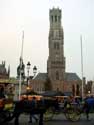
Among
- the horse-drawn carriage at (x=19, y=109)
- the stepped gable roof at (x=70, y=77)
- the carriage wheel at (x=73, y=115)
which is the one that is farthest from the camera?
the stepped gable roof at (x=70, y=77)

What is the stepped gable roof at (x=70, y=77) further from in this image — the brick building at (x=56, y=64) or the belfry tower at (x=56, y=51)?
the belfry tower at (x=56, y=51)

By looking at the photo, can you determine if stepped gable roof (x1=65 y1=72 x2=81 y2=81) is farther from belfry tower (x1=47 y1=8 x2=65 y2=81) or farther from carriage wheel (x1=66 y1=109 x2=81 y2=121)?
carriage wheel (x1=66 y1=109 x2=81 y2=121)

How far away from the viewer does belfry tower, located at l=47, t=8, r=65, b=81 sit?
565ft

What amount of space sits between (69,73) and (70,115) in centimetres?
16236

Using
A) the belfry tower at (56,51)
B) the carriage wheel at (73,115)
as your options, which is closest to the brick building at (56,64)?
the belfry tower at (56,51)

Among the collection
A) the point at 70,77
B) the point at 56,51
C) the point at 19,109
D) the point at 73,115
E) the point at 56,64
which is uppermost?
the point at 56,51

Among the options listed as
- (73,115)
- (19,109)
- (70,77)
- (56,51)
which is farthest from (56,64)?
(19,109)

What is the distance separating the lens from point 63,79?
17612 cm

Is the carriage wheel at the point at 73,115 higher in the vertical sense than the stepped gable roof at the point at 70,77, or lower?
lower

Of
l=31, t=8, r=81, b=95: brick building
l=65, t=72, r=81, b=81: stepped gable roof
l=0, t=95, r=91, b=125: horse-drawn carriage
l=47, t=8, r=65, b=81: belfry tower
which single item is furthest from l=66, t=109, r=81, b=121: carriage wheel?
l=65, t=72, r=81, b=81: stepped gable roof

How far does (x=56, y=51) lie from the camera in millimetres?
174125

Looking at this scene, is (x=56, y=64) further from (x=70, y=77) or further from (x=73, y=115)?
(x=73, y=115)

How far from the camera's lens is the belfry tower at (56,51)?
17225 centimetres

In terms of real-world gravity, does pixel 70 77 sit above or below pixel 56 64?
below
